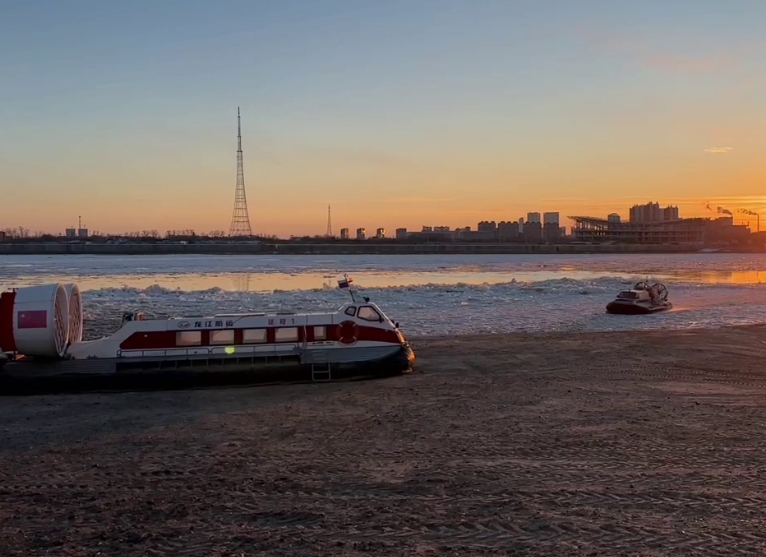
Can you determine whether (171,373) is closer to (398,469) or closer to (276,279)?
(398,469)

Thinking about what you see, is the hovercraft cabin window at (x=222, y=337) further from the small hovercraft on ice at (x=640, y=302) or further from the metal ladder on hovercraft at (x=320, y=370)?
the small hovercraft on ice at (x=640, y=302)

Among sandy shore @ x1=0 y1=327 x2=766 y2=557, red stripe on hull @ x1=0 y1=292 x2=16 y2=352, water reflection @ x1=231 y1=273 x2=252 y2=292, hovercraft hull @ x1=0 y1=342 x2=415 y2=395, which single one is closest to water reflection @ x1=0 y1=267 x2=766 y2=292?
water reflection @ x1=231 y1=273 x2=252 y2=292

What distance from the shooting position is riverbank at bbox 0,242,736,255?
8894cm

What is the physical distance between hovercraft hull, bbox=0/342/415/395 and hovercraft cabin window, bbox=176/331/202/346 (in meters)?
0.37

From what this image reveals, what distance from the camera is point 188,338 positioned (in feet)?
40.3

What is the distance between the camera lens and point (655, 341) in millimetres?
16875

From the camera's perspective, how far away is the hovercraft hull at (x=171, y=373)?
37.5ft

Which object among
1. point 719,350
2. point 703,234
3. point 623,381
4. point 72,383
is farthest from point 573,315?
point 703,234

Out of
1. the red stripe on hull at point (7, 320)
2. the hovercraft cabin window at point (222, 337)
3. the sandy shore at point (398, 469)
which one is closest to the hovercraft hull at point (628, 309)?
the sandy shore at point (398, 469)

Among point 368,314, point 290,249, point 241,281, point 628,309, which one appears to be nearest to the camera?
point 368,314

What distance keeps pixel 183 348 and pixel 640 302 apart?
16.8 meters

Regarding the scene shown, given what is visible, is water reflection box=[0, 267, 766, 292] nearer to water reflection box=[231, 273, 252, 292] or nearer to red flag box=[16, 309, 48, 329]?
water reflection box=[231, 273, 252, 292]

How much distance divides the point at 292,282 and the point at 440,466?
29930 millimetres

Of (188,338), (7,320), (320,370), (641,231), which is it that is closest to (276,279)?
(188,338)
